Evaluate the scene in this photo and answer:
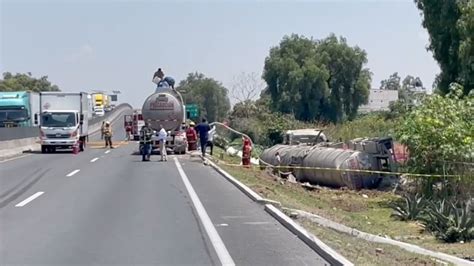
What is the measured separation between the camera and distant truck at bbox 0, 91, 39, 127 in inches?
2169

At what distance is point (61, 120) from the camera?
44188 mm

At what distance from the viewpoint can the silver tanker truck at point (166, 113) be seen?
4097 cm

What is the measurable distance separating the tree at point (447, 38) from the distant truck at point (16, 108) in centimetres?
3082

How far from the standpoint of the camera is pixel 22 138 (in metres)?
49.0

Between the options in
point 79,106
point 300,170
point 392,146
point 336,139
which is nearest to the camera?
point 392,146

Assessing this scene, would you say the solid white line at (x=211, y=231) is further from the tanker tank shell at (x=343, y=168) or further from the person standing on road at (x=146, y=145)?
the person standing on road at (x=146, y=145)

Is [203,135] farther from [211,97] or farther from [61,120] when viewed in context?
[211,97]

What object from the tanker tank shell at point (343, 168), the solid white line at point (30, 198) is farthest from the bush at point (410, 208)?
the solid white line at point (30, 198)

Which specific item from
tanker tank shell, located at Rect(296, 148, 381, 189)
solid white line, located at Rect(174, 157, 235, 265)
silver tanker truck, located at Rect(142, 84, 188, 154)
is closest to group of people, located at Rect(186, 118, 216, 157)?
silver tanker truck, located at Rect(142, 84, 188, 154)

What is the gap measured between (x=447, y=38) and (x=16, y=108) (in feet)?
109

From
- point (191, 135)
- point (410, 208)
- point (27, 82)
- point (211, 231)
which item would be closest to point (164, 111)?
point (191, 135)

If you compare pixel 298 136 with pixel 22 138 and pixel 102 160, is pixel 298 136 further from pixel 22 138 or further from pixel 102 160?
pixel 22 138

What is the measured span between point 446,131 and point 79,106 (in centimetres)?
2828

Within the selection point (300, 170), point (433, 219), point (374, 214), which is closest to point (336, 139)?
point (300, 170)
